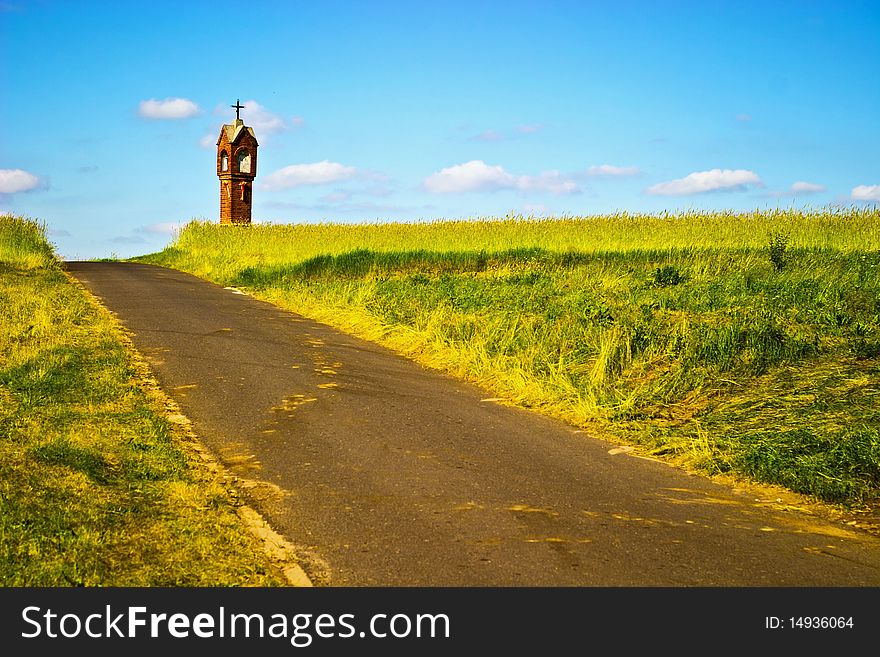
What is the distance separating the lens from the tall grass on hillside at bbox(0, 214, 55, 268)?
24.8 m

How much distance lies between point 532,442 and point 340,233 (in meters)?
25.2

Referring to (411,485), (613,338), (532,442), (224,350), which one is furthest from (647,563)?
(224,350)

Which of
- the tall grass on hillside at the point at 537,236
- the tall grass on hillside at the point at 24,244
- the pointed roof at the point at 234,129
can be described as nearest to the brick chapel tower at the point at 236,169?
the pointed roof at the point at 234,129

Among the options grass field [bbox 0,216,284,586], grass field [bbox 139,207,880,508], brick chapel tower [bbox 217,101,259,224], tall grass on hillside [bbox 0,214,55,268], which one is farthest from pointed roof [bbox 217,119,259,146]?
grass field [bbox 0,216,284,586]

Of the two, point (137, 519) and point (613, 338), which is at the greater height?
point (613, 338)

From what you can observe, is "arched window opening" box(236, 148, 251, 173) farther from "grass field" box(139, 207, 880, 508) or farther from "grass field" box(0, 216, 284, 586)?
"grass field" box(0, 216, 284, 586)

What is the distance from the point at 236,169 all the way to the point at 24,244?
21126mm

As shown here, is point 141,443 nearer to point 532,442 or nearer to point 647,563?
point 532,442

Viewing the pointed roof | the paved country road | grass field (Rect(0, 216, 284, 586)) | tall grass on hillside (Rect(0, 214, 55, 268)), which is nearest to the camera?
grass field (Rect(0, 216, 284, 586))

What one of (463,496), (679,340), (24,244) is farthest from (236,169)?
(463,496)

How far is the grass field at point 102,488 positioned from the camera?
469 cm

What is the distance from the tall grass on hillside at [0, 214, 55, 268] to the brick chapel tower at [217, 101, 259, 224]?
1721cm

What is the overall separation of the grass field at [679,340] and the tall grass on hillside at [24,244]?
20.6 feet

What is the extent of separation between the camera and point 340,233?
3234 cm
